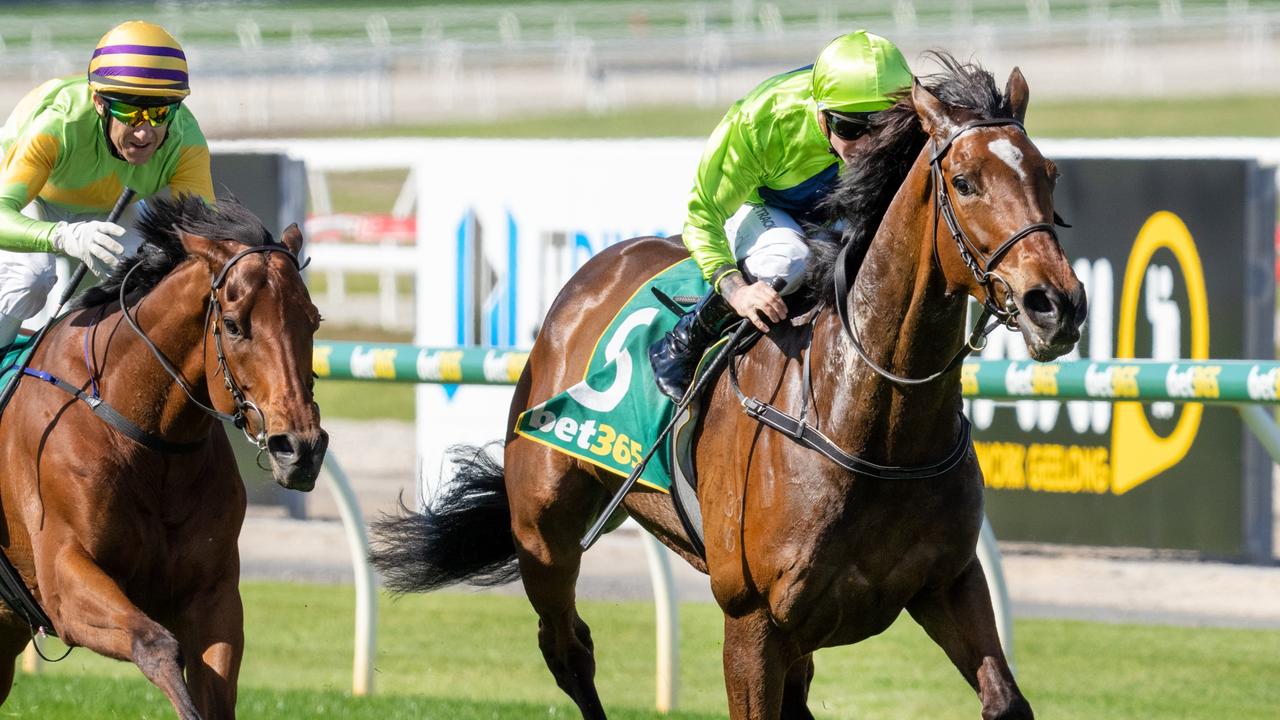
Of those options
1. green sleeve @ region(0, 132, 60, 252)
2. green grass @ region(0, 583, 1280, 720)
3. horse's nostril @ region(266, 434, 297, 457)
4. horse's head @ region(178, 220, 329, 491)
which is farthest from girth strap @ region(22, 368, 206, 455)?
green grass @ region(0, 583, 1280, 720)

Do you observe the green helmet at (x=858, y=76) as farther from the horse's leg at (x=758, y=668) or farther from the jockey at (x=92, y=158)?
the jockey at (x=92, y=158)

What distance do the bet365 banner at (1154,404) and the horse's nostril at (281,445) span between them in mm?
4543

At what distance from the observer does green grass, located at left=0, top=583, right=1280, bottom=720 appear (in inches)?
223

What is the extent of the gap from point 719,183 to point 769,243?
189 millimetres

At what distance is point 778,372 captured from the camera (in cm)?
417

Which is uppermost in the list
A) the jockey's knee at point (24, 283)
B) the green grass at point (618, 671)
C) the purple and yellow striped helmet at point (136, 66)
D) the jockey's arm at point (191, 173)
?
A: the purple and yellow striped helmet at point (136, 66)

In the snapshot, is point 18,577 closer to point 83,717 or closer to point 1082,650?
point 83,717

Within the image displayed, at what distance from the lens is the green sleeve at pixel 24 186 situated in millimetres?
4305

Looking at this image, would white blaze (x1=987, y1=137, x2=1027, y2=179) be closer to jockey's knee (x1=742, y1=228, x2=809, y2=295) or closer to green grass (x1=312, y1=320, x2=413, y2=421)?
jockey's knee (x1=742, y1=228, x2=809, y2=295)

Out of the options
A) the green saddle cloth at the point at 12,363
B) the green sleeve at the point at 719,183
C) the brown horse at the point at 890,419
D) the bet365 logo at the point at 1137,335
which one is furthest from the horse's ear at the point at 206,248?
the bet365 logo at the point at 1137,335

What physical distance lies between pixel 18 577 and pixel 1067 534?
4.72 meters

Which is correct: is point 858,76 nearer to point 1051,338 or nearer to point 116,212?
point 1051,338

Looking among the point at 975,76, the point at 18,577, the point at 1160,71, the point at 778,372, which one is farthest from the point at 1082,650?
the point at 1160,71

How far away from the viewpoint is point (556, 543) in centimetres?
504
